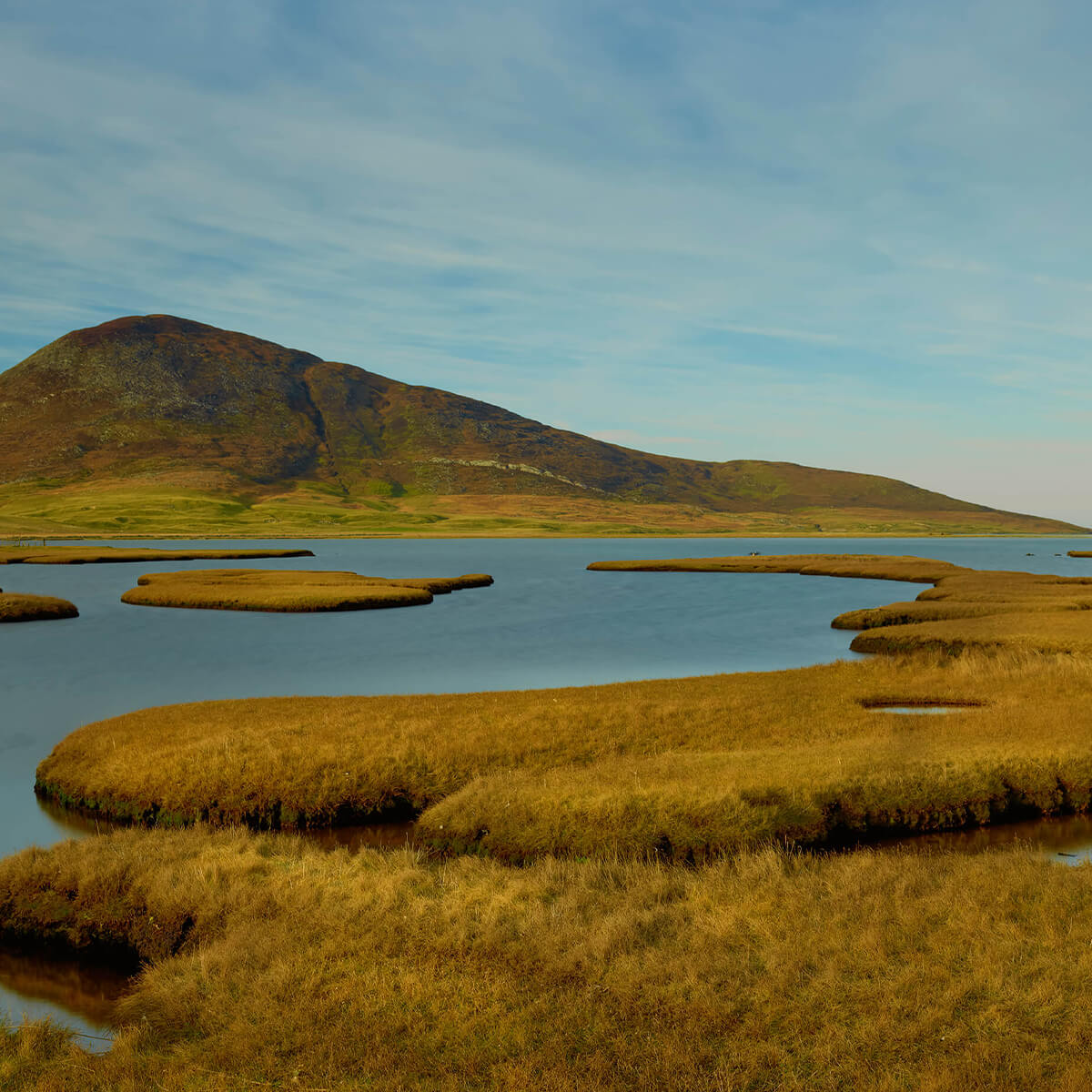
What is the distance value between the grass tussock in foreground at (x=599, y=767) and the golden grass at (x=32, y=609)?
47039mm

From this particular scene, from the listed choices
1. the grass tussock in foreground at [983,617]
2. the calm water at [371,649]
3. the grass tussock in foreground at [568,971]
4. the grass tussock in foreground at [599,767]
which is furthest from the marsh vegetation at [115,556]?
the grass tussock in foreground at [568,971]

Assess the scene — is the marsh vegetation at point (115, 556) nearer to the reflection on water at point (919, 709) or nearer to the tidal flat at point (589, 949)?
the reflection on water at point (919, 709)

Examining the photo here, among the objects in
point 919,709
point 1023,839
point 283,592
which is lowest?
point 283,592

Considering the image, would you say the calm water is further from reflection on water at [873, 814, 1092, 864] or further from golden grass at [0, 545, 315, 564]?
golden grass at [0, 545, 315, 564]

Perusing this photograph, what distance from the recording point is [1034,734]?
961 inches

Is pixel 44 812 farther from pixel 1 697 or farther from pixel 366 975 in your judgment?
pixel 1 697

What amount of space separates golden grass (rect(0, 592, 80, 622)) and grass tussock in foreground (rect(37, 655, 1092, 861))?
4704cm

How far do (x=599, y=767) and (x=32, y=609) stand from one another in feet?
209

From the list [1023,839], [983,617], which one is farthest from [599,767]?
[983,617]

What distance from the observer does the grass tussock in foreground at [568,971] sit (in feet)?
30.8

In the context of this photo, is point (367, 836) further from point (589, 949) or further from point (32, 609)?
point (32, 609)

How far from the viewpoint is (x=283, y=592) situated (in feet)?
263

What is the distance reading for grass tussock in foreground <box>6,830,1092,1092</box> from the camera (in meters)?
9.38

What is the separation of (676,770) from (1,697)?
3322cm
